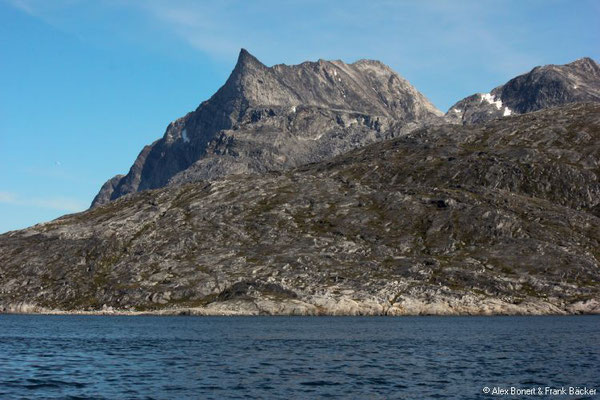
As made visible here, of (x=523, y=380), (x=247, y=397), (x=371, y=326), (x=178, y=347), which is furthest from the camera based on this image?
(x=371, y=326)

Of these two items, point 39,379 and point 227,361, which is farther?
point 227,361

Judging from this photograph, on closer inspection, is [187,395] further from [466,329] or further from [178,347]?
[466,329]

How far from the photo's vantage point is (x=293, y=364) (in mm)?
79312

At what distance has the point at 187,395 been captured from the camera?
56125 millimetres

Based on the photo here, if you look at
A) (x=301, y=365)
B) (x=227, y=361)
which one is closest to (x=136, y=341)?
(x=227, y=361)

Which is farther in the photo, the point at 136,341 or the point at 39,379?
the point at 136,341

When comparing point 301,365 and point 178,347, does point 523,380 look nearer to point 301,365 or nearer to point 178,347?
point 301,365

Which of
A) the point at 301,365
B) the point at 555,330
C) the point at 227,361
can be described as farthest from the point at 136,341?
Result: the point at 555,330

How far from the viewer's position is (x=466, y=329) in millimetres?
143250

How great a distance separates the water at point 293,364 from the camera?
59.1 meters

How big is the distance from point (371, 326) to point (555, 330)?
1556 inches

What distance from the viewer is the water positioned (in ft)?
194

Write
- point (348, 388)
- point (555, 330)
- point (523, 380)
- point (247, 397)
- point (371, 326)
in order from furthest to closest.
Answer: point (371, 326) < point (555, 330) < point (523, 380) < point (348, 388) < point (247, 397)

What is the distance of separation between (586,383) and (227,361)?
40446 mm
